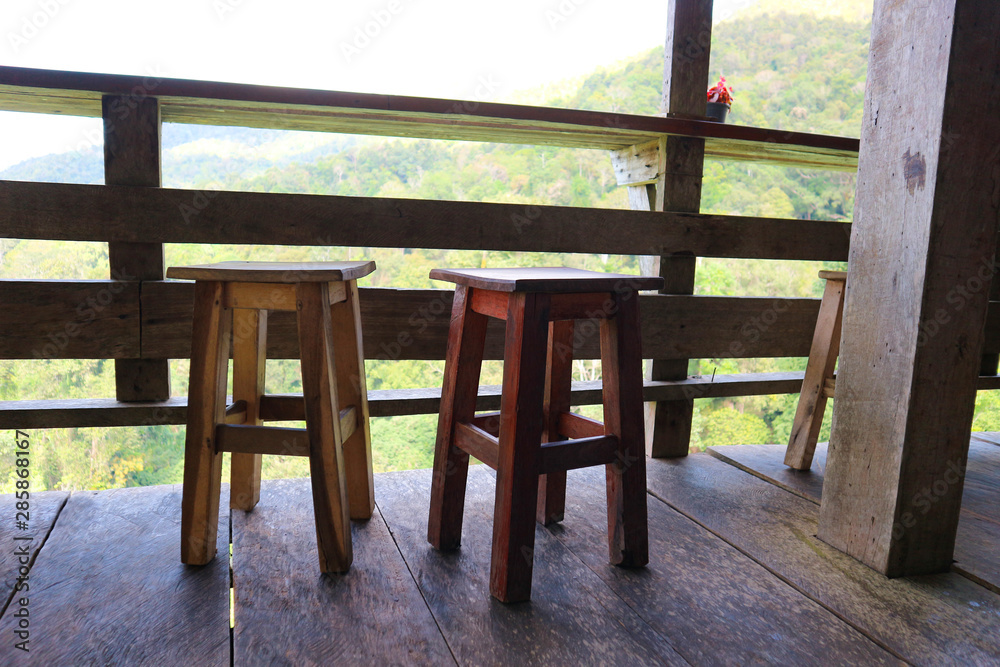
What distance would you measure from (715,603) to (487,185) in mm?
24583

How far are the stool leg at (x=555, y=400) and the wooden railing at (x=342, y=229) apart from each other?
0.46 m

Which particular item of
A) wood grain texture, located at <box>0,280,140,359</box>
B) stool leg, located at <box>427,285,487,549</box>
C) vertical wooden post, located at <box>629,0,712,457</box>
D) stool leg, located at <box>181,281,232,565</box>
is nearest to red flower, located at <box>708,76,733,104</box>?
vertical wooden post, located at <box>629,0,712,457</box>

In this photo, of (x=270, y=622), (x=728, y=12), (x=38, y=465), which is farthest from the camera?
(x=728, y=12)

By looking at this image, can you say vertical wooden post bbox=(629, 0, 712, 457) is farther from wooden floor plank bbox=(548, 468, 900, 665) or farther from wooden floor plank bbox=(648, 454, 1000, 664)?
wooden floor plank bbox=(548, 468, 900, 665)

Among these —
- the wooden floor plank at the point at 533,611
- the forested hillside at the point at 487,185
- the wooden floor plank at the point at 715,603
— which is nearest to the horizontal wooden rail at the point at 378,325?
the wooden floor plank at the point at 533,611

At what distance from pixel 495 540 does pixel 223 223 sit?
1.22 metres

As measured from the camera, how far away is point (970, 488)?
2.17 meters

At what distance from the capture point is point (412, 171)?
24.5 m

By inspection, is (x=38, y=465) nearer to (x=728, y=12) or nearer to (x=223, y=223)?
(x=223, y=223)

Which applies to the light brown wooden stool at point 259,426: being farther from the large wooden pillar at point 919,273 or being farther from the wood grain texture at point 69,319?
the large wooden pillar at point 919,273

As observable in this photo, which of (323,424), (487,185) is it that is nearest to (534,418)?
(323,424)

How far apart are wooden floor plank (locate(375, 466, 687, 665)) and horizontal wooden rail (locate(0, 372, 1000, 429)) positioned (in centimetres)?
44

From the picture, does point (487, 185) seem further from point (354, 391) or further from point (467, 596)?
point (467, 596)

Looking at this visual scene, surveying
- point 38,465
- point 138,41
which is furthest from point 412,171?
point 38,465
